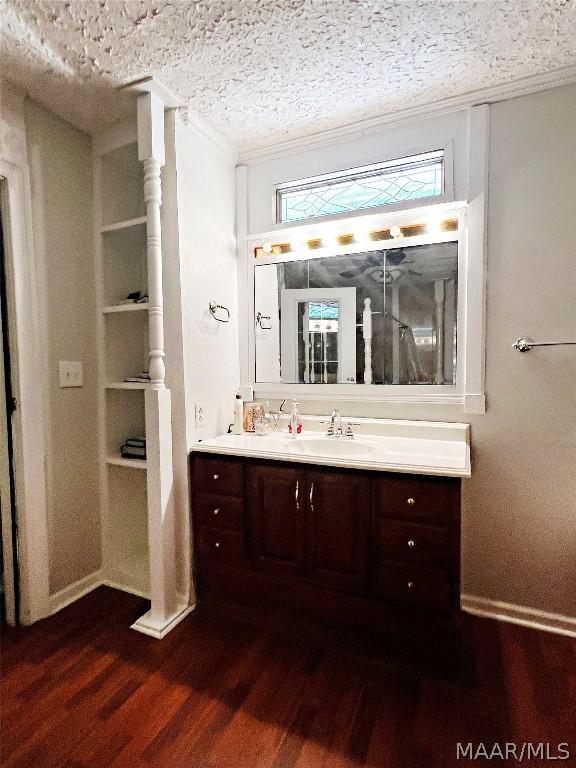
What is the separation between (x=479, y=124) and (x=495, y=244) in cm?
56

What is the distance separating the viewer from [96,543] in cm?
210

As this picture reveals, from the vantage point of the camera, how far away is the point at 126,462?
2006 mm

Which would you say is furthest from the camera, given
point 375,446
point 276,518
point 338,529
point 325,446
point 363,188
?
point 363,188

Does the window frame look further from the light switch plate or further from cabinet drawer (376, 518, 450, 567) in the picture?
cabinet drawer (376, 518, 450, 567)

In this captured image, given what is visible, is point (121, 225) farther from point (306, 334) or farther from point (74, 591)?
point (74, 591)

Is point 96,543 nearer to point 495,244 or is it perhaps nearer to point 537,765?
point 537,765

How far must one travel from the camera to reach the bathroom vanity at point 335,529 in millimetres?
1411

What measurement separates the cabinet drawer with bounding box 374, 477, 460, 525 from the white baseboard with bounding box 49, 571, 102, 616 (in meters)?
1.63

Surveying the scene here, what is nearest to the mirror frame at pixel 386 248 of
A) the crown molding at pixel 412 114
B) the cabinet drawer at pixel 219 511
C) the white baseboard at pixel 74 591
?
the crown molding at pixel 412 114

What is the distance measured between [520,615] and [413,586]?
76 cm

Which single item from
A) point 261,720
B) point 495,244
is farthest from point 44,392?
point 495,244

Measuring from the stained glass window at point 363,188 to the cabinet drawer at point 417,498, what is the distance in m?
1.40

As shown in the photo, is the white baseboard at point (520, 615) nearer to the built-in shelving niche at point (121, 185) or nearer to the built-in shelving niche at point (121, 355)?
the built-in shelving niche at point (121, 355)

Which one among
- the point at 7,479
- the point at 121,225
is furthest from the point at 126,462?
the point at 121,225
